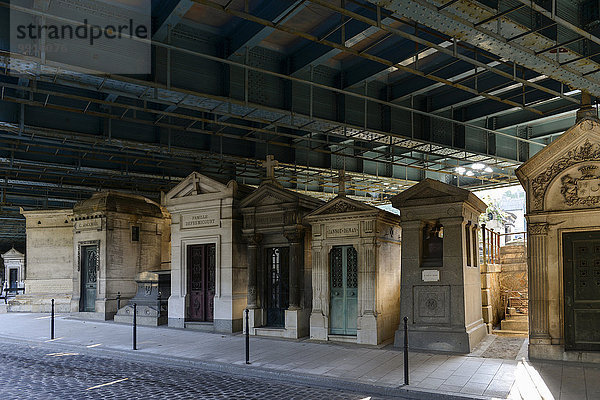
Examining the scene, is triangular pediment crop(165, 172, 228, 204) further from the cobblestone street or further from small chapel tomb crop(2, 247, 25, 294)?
small chapel tomb crop(2, 247, 25, 294)

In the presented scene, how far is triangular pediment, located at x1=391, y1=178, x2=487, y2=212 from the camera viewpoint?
12594 mm

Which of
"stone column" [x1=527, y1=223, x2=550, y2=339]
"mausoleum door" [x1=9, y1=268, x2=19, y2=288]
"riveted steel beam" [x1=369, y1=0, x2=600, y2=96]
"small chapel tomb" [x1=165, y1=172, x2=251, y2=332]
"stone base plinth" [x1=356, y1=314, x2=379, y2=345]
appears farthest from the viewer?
"mausoleum door" [x1=9, y1=268, x2=19, y2=288]

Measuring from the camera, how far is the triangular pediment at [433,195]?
12.6 metres

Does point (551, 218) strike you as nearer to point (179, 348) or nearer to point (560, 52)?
point (560, 52)

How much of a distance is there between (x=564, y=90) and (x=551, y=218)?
4.86m

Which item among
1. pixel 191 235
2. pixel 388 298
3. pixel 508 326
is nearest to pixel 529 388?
pixel 388 298

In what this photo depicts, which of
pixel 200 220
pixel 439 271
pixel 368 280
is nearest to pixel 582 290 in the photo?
pixel 439 271

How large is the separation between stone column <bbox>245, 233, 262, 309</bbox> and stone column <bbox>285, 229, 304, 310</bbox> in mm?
1191

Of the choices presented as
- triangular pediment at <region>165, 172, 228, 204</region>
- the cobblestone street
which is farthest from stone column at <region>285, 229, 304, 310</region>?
the cobblestone street

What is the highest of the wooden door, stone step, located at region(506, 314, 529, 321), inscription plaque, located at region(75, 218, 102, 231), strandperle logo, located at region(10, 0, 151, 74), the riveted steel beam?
strandperle logo, located at region(10, 0, 151, 74)

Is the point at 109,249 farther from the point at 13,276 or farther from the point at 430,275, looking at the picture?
the point at 13,276

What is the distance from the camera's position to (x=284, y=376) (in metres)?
10.1

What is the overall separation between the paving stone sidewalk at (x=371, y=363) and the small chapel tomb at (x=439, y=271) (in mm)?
624

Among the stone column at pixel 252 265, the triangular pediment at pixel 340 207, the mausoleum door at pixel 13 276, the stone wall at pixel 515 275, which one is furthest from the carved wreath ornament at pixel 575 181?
the mausoleum door at pixel 13 276
